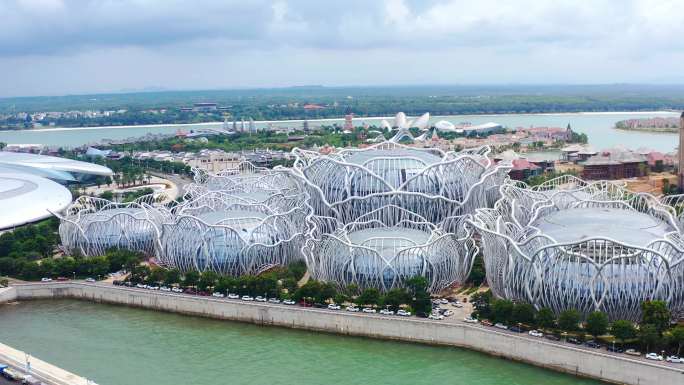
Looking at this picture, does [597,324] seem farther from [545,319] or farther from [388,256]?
[388,256]

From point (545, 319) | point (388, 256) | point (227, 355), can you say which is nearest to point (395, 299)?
point (388, 256)

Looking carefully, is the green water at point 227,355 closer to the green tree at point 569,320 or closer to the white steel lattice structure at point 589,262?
the green tree at point 569,320

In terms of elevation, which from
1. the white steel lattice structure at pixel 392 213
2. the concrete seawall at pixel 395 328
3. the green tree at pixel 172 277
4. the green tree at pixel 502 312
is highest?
the white steel lattice structure at pixel 392 213

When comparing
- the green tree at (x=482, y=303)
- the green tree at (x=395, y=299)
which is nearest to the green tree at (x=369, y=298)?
the green tree at (x=395, y=299)

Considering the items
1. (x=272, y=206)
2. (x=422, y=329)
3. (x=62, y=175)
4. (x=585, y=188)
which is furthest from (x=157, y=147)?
(x=422, y=329)

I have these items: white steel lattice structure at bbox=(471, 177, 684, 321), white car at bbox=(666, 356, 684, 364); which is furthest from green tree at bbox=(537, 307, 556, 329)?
white car at bbox=(666, 356, 684, 364)

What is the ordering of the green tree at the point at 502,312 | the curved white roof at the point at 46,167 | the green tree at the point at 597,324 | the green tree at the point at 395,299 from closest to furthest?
the green tree at the point at 597,324
the green tree at the point at 502,312
the green tree at the point at 395,299
the curved white roof at the point at 46,167
